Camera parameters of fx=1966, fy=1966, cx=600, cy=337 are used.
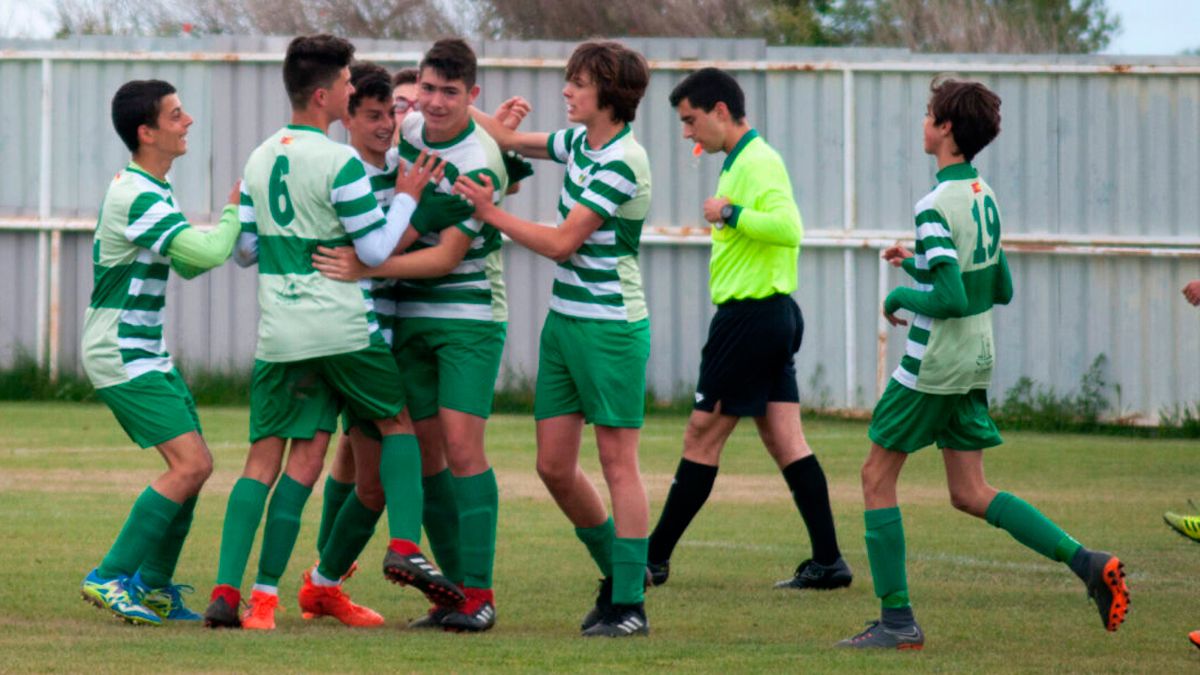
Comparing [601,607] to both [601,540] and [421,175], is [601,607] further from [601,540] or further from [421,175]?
[421,175]

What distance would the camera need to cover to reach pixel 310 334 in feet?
21.9

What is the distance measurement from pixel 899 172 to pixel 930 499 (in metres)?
6.26

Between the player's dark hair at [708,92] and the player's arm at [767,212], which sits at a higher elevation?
the player's dark hair at [708,92]

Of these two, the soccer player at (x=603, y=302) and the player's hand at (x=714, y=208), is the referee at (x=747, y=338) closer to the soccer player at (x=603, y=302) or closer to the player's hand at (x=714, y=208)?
the player's hand at (x=714, y=208)

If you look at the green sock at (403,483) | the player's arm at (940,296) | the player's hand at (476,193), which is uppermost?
the player's hand at (476,193)

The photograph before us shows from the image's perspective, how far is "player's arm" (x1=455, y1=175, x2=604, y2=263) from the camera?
22.3ft

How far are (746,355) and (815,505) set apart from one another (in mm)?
709

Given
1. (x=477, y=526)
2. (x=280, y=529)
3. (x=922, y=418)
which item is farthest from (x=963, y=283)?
(x=280, y=529)

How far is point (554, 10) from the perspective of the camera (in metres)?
28.7

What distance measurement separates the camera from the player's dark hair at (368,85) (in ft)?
23.6

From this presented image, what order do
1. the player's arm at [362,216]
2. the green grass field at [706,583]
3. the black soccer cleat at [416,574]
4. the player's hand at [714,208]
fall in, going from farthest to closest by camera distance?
the player's hand at [714,208]
the player's arm at [362,216]
the black soccer cleat at [416,574]
the green grass field at [706,583]

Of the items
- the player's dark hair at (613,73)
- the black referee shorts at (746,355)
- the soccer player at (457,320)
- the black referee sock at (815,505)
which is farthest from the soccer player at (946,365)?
the black referee shorts at (746,355)

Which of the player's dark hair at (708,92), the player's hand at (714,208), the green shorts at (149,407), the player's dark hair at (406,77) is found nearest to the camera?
the green shorts at (149,407)

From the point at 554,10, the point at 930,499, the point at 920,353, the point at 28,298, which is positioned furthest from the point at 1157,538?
the point at 554,10
